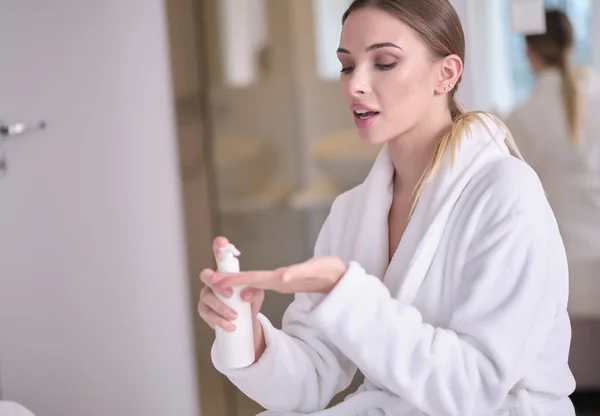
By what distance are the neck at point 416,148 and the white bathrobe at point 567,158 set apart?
1.69ft

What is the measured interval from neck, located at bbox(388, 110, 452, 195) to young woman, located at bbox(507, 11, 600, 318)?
516 mm

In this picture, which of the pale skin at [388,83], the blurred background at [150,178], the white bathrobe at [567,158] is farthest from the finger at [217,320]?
the white bathrobe at [567,158]

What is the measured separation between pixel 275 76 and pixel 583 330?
2.75 ft

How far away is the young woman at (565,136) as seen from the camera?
5.21 ft

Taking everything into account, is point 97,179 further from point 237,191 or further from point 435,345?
point 435,345

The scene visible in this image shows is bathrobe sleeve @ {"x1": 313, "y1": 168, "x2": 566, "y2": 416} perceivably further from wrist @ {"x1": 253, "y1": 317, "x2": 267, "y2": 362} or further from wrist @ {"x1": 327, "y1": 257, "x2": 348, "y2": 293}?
wrist @ {"x1": 253, "y1": 317, "x2": 267, "y2": 362}

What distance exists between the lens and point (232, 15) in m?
1.74

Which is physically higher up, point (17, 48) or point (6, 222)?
point (17, 48)

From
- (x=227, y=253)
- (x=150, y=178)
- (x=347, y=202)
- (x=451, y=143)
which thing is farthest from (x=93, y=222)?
(x=451, y=143)

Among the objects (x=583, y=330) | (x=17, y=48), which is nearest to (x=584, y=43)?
(x=583, y=330)

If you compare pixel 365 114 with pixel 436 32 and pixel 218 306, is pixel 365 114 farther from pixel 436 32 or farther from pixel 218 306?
pixel 218 306

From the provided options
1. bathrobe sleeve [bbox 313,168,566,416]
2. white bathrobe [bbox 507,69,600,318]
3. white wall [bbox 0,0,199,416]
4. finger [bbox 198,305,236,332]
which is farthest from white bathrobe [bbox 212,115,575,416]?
white wall [bbox 0,0,199,416]

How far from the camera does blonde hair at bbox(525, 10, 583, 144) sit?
1.57 metres

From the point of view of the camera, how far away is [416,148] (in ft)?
3.80
